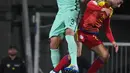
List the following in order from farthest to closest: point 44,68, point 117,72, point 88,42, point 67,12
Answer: point 44,68, point 117,72, point 88,42, point 67,12

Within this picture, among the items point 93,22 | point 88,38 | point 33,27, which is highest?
point 93,22

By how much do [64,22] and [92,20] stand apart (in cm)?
51

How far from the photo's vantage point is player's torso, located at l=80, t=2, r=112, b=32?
7.27m

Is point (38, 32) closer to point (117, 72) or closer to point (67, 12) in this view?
point (117, 72)

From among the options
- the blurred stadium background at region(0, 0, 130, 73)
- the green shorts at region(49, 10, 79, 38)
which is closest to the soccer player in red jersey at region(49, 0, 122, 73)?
the green shorts at region(49, 10, 79, 38)

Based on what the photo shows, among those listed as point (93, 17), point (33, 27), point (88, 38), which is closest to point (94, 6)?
point (93, 17)

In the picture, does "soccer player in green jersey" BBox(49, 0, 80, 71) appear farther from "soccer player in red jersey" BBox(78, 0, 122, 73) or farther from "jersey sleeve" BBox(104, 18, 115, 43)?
"jersey sleeve" BBox(104, 18, 115, 43)

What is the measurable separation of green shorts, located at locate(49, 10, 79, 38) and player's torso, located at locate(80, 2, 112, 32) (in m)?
0.29

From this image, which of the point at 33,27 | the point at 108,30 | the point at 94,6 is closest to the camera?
the point at 94,6

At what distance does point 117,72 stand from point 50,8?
2.05m

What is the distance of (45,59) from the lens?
10656mm

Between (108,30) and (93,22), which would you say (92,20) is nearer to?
(93,22)

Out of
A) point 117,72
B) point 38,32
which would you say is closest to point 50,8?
point 38,32

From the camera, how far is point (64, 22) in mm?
6957
